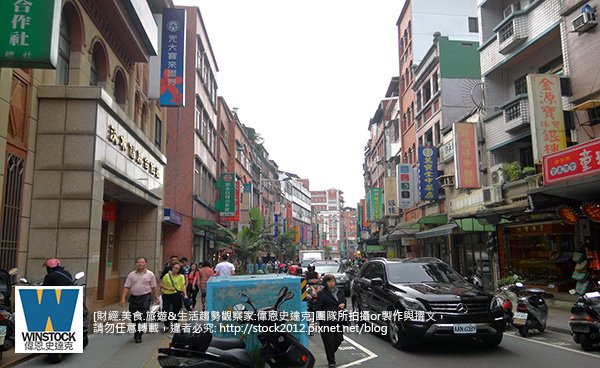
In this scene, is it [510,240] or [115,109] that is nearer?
[115,109]

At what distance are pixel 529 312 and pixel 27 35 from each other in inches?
436

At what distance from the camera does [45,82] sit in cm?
1155

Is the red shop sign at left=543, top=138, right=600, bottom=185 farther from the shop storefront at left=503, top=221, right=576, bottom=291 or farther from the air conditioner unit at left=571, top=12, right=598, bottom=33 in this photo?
the air conditioner unit at left=571, top=12, right=598, bottom=33

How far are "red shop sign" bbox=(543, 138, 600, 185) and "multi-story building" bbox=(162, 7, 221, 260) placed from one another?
60.5ft

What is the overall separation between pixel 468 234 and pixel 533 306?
1409 cm

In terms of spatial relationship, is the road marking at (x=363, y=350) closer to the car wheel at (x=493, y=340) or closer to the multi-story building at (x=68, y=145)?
the car wheel at (x=493, y=340)

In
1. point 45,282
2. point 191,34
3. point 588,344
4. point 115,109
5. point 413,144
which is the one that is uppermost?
point 191,34

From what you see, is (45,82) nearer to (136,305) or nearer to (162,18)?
(136,305)

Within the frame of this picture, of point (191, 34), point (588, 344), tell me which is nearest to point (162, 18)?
point (191, 34)

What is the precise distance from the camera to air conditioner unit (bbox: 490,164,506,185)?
18.6m

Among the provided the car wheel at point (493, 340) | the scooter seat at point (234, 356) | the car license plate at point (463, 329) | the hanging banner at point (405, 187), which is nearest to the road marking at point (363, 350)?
the car license plate at point (463, 329)

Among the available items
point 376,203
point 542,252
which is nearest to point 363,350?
point 542,252

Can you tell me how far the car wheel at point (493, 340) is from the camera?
883cm

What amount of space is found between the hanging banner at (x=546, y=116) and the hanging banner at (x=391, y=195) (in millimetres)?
20279
